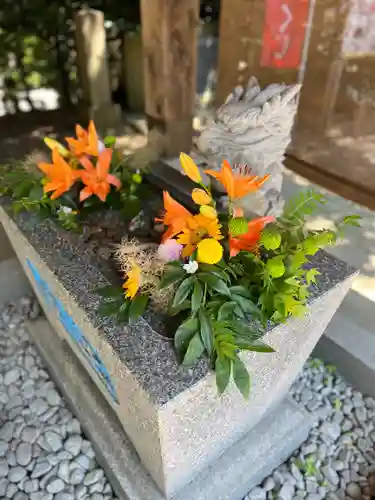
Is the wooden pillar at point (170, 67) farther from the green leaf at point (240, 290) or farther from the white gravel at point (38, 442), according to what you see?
the green leaf at point (240, 290)

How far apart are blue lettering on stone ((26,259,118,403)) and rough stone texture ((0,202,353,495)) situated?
0.05 m

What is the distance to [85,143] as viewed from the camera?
4.72ft

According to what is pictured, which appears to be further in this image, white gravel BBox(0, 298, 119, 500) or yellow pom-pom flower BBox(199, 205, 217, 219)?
white gravel BBox(0, 298, 119, 500)

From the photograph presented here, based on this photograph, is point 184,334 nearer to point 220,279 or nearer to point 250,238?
point 220,279

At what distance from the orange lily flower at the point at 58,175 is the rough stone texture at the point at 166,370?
0.11 meters

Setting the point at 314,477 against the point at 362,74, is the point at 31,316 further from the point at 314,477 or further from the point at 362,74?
the point at 362,74

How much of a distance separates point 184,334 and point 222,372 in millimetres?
116

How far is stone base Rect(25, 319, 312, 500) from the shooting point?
1.33 meters

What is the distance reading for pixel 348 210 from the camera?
2252 mm

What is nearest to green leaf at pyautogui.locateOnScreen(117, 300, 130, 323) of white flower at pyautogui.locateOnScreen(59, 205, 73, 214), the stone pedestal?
white flower at pyautogui.locateOnScreen(59, 205, 73, 214)

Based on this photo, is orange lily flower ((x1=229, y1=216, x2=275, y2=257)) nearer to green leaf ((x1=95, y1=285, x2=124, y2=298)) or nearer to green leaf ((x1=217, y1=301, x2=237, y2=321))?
Answer: green leaf ((x1=217, y1=301, x2=237, y2=321))

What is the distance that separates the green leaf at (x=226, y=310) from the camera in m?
1.01

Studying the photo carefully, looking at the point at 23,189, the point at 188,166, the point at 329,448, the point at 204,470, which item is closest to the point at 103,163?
the point at 23,189

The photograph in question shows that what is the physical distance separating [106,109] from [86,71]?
31cm
